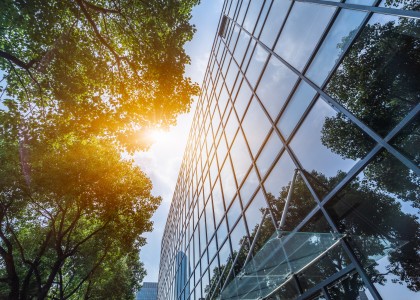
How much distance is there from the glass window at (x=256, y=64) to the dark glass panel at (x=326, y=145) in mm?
3846

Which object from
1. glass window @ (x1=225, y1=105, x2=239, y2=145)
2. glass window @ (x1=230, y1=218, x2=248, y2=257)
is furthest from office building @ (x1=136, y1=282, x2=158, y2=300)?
glass window @ (x1=225, y1=105, x2=239, y2=145)

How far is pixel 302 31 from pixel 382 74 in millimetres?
3001

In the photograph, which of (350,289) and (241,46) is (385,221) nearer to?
(350,289)

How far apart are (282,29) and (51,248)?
20984 mm

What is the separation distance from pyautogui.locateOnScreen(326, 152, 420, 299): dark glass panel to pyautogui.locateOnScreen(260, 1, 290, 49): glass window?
5595 millimetres

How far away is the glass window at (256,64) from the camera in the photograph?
8.67 m

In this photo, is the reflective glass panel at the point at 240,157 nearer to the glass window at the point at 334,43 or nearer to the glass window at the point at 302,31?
the glass window at the point at 302,31

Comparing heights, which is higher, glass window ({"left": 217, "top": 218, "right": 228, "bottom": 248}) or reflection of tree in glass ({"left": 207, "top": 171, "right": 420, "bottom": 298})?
glass window ({"left": 217, "top": 218, "right": 228, "bottom": 248})

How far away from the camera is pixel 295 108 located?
19.9ft

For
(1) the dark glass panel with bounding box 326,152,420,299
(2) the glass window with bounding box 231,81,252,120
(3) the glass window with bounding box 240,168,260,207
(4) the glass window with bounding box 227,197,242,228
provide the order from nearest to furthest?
(1) the dark glass panel with bounding box 326,152,420,299 → (3) the glass window with bounding box 240,168,260,207 → (4) the glass window with bounding box 227,197,242,228 → (2) the glass window with bounding box 231,81,252,120

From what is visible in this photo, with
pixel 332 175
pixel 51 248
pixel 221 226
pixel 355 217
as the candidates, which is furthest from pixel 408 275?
pixel 51 248

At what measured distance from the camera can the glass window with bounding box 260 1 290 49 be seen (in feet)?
24.9

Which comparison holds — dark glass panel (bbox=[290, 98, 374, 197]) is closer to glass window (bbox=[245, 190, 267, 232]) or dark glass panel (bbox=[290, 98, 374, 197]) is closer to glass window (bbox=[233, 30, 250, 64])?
glass window (bbox=[245, 190, 267, 232])

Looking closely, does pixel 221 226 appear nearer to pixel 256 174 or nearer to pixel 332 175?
pixel 256 174
